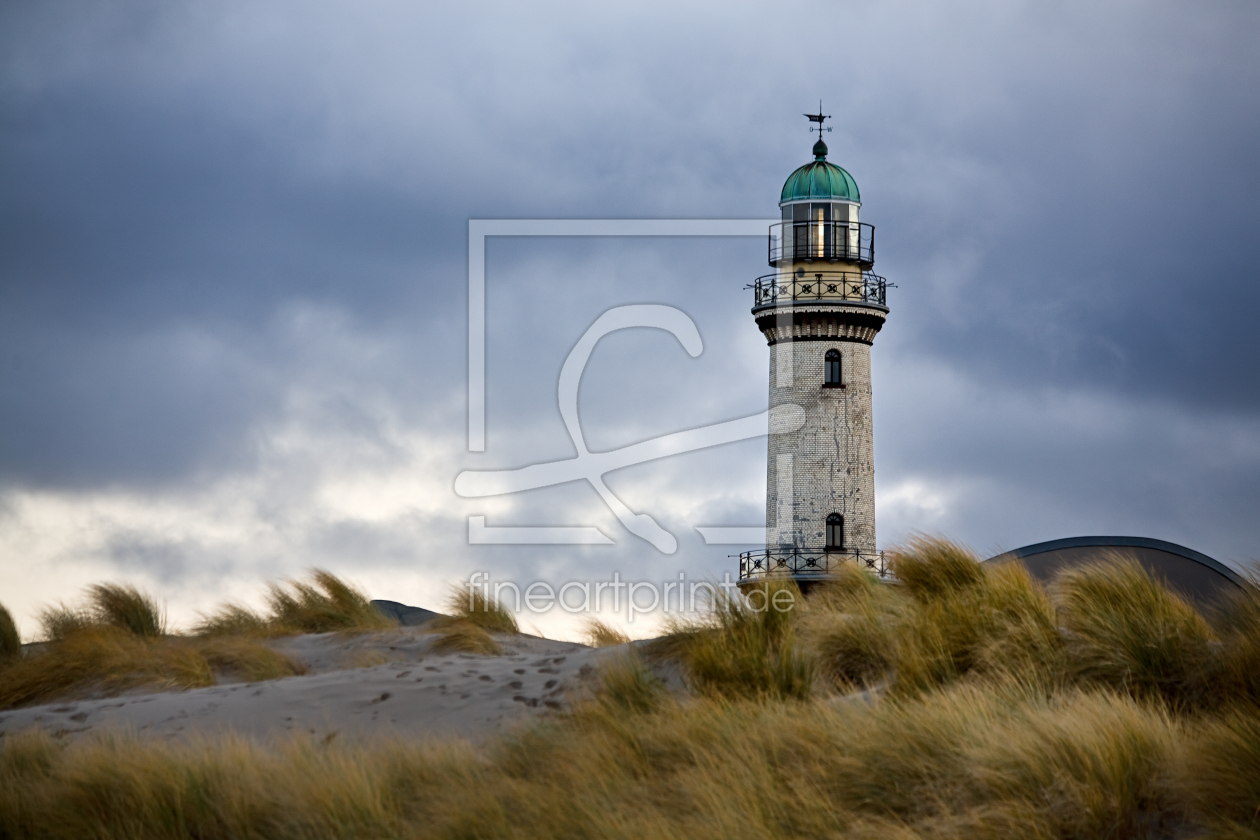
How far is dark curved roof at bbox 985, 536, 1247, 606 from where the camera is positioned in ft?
43.3

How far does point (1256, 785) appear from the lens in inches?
206

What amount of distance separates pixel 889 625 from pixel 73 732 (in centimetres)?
570

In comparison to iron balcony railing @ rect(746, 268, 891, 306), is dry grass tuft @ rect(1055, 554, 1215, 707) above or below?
below

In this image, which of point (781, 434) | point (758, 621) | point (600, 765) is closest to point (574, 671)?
point (758, 621)

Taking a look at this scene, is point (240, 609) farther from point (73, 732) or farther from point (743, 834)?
point (743, 834)

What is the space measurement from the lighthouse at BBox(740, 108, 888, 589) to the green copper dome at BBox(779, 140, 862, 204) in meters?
0.02

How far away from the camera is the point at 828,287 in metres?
28.8

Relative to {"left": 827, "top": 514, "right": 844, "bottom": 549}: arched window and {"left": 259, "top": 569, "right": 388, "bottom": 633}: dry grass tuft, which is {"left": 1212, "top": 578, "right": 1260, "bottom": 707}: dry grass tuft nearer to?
{"left": 259, "top": 569, "right": 388, "bottom": 633}: dry grass tuft

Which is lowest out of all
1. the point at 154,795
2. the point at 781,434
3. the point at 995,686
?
the point at 154,795

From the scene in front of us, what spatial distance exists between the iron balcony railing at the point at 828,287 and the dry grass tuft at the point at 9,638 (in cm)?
1918

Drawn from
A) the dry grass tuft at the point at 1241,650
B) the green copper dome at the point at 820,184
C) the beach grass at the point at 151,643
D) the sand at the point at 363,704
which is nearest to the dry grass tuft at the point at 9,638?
the beach grass at the point at 151,643

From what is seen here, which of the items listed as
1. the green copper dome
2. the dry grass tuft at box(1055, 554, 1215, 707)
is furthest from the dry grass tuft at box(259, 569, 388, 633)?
the green copper dome

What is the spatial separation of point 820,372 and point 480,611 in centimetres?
1592

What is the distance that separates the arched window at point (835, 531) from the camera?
91.8ft
